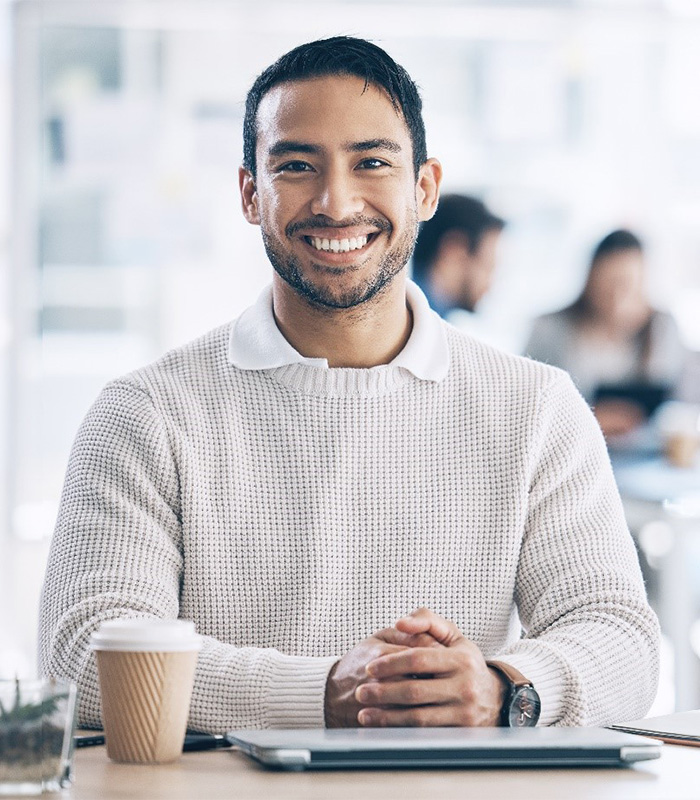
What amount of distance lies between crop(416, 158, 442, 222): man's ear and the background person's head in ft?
7.59

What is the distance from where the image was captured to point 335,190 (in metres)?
1.72

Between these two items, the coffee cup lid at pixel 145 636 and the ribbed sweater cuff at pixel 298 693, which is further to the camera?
the ribbed sweater cuff at pixel 298 693

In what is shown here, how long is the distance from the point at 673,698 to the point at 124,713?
3.15 metres

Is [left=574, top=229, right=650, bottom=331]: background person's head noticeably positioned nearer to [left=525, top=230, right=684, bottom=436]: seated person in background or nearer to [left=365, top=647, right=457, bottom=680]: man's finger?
[left=525, top=230, right=684, bottom=436]: seated person in background

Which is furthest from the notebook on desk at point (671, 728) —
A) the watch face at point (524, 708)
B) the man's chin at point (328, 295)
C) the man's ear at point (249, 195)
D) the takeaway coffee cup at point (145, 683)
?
the man's ear at point (249, 195)

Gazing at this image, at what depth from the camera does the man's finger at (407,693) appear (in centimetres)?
128

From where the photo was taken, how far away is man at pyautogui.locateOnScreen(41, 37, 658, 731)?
1.51m

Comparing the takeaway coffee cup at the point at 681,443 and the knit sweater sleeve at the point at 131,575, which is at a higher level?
the takeaway coffee cup at the point at 681,443

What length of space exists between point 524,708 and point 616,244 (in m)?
3.09

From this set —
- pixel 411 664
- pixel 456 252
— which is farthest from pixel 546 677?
pixel 456 252

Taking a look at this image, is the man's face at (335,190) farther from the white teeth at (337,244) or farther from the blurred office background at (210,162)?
the blurred office background at (210,162)

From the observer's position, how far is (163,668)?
3.60 feet

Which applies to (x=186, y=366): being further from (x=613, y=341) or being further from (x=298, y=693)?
(x=613, y=341)

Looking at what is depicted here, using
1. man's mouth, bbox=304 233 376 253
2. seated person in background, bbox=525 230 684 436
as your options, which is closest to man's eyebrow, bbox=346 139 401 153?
man's mouth, bbox=304 233 376 253
